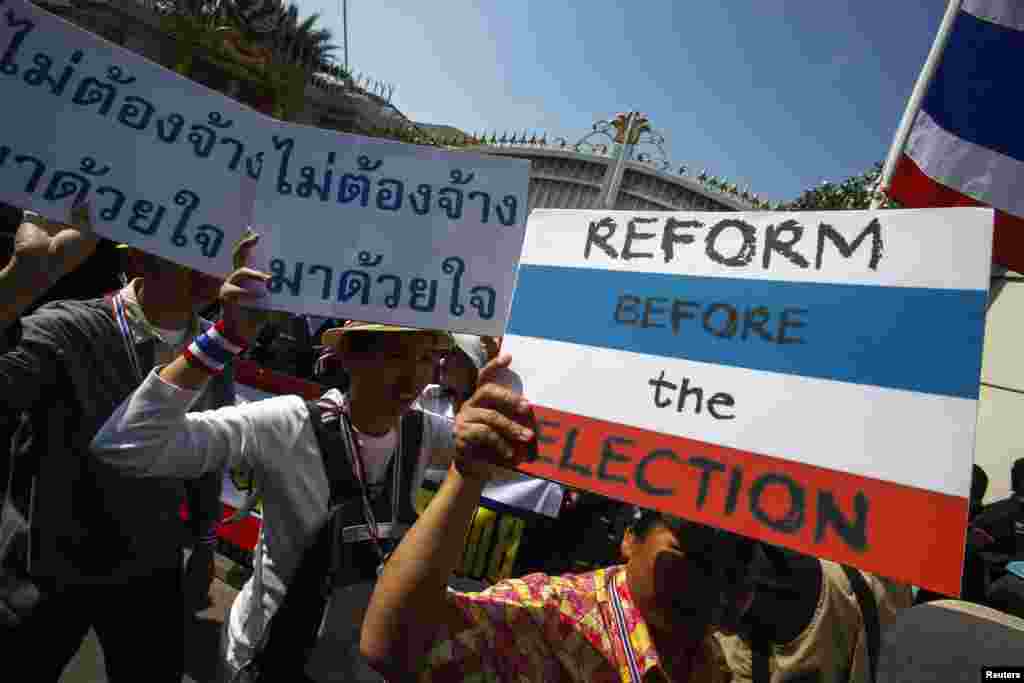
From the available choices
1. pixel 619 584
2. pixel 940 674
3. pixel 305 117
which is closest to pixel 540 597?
pixel 619 584

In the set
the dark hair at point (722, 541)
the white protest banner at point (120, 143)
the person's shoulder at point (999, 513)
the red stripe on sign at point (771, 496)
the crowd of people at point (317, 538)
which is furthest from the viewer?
the person's shoulder at point (999, 513)

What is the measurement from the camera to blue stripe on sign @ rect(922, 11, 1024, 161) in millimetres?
3416

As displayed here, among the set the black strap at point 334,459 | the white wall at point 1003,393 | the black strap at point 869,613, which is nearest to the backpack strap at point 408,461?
the black strap at point 334,459

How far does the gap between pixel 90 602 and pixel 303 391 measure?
228 cm

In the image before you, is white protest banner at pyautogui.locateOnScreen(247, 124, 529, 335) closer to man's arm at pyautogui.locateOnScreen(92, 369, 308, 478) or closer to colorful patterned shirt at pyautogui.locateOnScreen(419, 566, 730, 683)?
man's arm at pyautogui.locateOnScreen(92, 369, 308, 478)

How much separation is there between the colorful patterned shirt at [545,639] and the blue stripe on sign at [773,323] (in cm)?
59

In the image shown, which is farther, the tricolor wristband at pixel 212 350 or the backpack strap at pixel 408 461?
the backpack strap at pixel 408 461

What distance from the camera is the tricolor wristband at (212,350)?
1443 mm

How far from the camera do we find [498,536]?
130 inches

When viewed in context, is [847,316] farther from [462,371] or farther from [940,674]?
[940,674]

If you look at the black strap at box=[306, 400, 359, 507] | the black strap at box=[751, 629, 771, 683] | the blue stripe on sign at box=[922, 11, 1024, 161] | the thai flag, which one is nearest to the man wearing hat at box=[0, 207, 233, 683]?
the black strap at box=[306, 400, 359, 507]

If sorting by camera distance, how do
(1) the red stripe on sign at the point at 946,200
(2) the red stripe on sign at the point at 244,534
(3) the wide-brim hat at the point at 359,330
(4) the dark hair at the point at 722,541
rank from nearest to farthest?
1. (4) the dark hair at the point at 722,541
2. (3) the wide-brim hat at the point at 359,330
3. (1) the red stripe on sign at the point at 946,200
4. (2) the red stripe on sign at the point at 244,534

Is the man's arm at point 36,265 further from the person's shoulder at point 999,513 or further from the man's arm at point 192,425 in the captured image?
the person's shoulder at point 999,513

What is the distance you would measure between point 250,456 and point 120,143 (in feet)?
3.27
